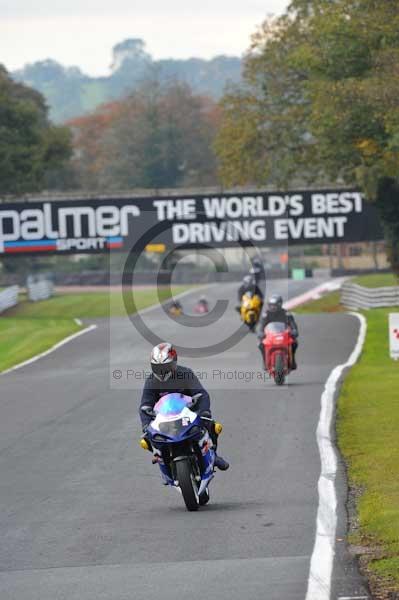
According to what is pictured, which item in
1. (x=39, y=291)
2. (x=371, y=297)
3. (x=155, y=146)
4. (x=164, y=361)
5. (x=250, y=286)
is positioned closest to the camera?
(x=164, y=361)

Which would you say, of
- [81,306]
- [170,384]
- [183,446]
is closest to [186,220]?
[81,306]

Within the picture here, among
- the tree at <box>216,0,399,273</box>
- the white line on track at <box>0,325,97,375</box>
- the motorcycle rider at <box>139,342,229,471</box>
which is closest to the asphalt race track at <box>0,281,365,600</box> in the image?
the motorcycle rider at <box>139,342,229,471</box>

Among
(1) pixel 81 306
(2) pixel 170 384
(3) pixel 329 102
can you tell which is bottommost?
(1) pixel 81 306

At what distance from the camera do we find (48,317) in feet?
179

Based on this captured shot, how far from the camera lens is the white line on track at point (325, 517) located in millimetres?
7945

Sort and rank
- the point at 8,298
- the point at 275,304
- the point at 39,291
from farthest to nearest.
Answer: the point at 39,291
the point at 8,298
the point at 275,304

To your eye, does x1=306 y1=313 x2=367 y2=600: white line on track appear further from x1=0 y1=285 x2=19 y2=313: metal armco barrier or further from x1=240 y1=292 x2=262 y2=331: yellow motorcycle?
x1=0 y1=285 x2=19 y2=313: metal armco barrier

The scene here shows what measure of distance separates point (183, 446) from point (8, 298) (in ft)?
167

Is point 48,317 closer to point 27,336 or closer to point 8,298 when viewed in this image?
point 8,298

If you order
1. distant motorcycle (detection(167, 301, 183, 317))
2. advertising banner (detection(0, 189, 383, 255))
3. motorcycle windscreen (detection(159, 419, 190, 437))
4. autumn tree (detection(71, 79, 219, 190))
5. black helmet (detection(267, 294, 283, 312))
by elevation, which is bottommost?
distant motorcycle (detection(167, 301, 183, 317))

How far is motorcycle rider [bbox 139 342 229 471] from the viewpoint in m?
11.5

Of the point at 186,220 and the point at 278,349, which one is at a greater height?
the point at 186,220

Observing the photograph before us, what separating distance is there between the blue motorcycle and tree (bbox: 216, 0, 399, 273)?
2149 centimetres

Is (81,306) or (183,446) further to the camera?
(81,306)
